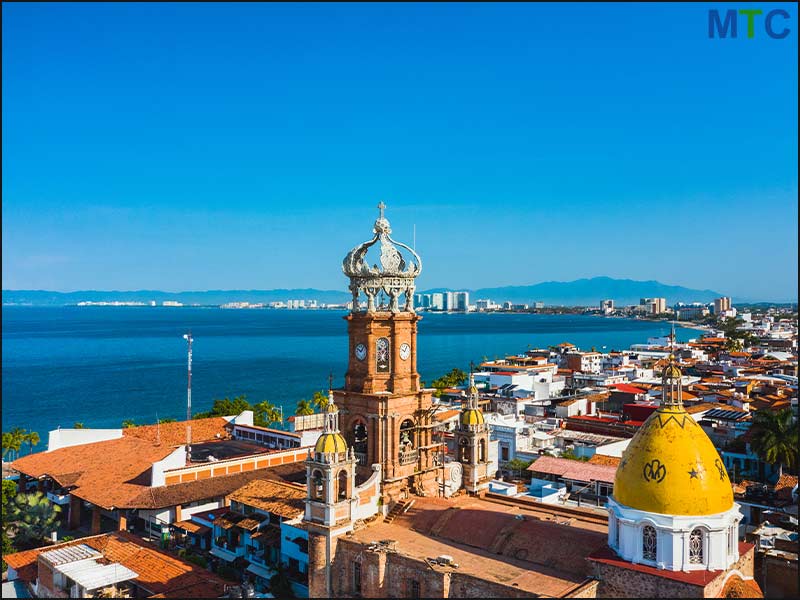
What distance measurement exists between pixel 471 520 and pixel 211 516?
690 inches

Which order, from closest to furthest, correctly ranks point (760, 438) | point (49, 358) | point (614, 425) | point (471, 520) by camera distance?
1. point (471, 520)
2. point (760, 438)
3. point (614, 425)
4. point (49, 358)

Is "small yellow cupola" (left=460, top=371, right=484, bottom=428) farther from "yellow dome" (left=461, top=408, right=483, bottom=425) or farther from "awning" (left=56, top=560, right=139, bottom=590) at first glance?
"awning" (left=56, top=560, right=139, bottom=590)

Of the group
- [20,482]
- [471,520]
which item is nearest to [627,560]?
[471,520]

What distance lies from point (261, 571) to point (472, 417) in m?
11.5

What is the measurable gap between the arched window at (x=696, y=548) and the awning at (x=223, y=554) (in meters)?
20.0

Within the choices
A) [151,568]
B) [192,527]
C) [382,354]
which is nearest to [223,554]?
[192,527]

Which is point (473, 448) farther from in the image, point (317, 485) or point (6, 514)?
point (6, 514)

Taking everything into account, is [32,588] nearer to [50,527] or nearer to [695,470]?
[50,527]

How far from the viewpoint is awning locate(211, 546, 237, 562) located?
30.3m

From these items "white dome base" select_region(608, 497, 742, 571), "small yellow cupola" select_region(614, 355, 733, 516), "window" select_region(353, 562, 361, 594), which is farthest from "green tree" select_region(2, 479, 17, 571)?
"small yellow cupola" select_region(614, 355, 733, 516)

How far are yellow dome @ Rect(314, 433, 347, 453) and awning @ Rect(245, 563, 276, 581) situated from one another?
990cm

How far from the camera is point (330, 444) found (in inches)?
831

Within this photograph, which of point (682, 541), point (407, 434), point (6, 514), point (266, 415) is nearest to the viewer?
point (682, 541)

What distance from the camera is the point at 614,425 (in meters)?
50.8
